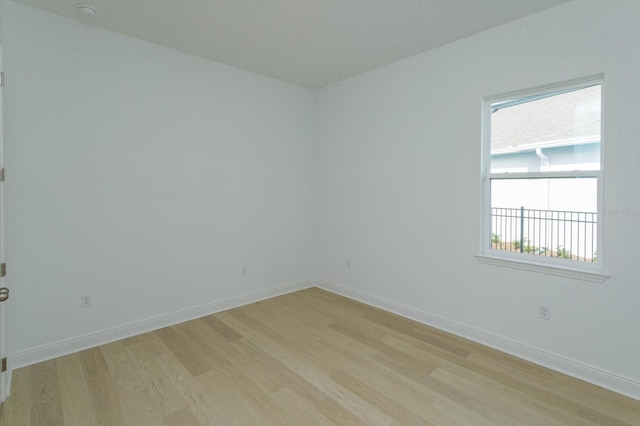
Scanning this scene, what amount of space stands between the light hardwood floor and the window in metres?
0.93

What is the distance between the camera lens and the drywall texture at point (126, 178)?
8.54 feet

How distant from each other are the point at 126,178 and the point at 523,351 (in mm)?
3910

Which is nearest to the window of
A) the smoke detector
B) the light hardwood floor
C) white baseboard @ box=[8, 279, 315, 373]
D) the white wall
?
the white wall

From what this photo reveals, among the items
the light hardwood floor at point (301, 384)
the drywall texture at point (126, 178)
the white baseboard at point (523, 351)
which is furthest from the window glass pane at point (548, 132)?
the drywall texture at point (126, 178)

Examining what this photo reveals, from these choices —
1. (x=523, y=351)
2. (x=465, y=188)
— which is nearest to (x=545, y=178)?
(x=465, y=188)

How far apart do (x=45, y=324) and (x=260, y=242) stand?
2.20 metres

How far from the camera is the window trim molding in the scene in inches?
94.0

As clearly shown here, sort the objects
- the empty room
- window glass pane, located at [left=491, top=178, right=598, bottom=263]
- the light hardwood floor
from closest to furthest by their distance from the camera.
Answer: the light hardwood floor → the empty room → window glass pane, located at [left=491, top=178, right=598, bottom=263]

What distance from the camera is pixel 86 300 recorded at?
114 inches

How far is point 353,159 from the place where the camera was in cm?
420

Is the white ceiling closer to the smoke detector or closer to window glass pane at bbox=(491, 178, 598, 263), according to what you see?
the smoke detector

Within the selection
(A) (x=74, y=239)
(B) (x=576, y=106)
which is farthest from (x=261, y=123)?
(B) (x=576, y=106)

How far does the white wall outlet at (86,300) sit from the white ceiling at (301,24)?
2413 millimetres

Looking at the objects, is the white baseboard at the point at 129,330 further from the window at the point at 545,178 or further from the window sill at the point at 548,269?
the window at the point at 545,178
